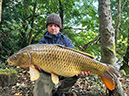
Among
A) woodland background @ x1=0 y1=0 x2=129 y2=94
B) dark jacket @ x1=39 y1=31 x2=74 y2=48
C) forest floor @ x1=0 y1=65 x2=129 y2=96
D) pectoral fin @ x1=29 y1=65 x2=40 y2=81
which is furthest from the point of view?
woodland background @ x1=0 y1=0 x2=129 y2=94

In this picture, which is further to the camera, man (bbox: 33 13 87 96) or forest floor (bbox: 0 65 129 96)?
forest floor (bbox: 0 65 129 96)

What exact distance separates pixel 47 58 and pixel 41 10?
11.7 ft

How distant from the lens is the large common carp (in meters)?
1.48

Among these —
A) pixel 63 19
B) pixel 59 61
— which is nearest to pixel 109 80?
pixel 59 61

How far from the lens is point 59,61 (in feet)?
4.89

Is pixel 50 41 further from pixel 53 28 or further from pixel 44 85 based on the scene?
pixel 44 85

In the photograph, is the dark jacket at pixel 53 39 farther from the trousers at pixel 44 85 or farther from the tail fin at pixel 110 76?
the tail fin at pixel 110 76

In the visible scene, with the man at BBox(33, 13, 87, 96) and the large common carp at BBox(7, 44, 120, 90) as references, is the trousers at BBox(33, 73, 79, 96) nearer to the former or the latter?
the man at BBox(33, 13, 87, 96)

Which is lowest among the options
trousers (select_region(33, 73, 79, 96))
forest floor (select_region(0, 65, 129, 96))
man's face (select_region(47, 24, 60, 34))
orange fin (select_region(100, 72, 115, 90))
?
forest floor (select_region(0, 65, 129, 96))

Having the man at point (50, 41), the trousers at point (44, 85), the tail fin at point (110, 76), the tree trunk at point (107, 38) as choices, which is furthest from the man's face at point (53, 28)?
the tail fin at point (110, 76)

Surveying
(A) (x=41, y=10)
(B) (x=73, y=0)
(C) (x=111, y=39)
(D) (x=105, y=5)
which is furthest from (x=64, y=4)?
(C) (x=111, y=39)

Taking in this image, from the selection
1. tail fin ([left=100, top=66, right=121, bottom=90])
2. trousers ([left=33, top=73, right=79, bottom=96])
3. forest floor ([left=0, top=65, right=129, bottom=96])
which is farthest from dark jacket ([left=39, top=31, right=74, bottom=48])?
forest floor ([left=0, top=65, right=129, bottom=96])

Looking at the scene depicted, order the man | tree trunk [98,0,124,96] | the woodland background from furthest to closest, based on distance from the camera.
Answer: the woodland background < tree trunk [98,0,124,96] < the man

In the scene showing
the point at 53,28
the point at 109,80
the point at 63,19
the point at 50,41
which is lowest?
the point at 109,80
